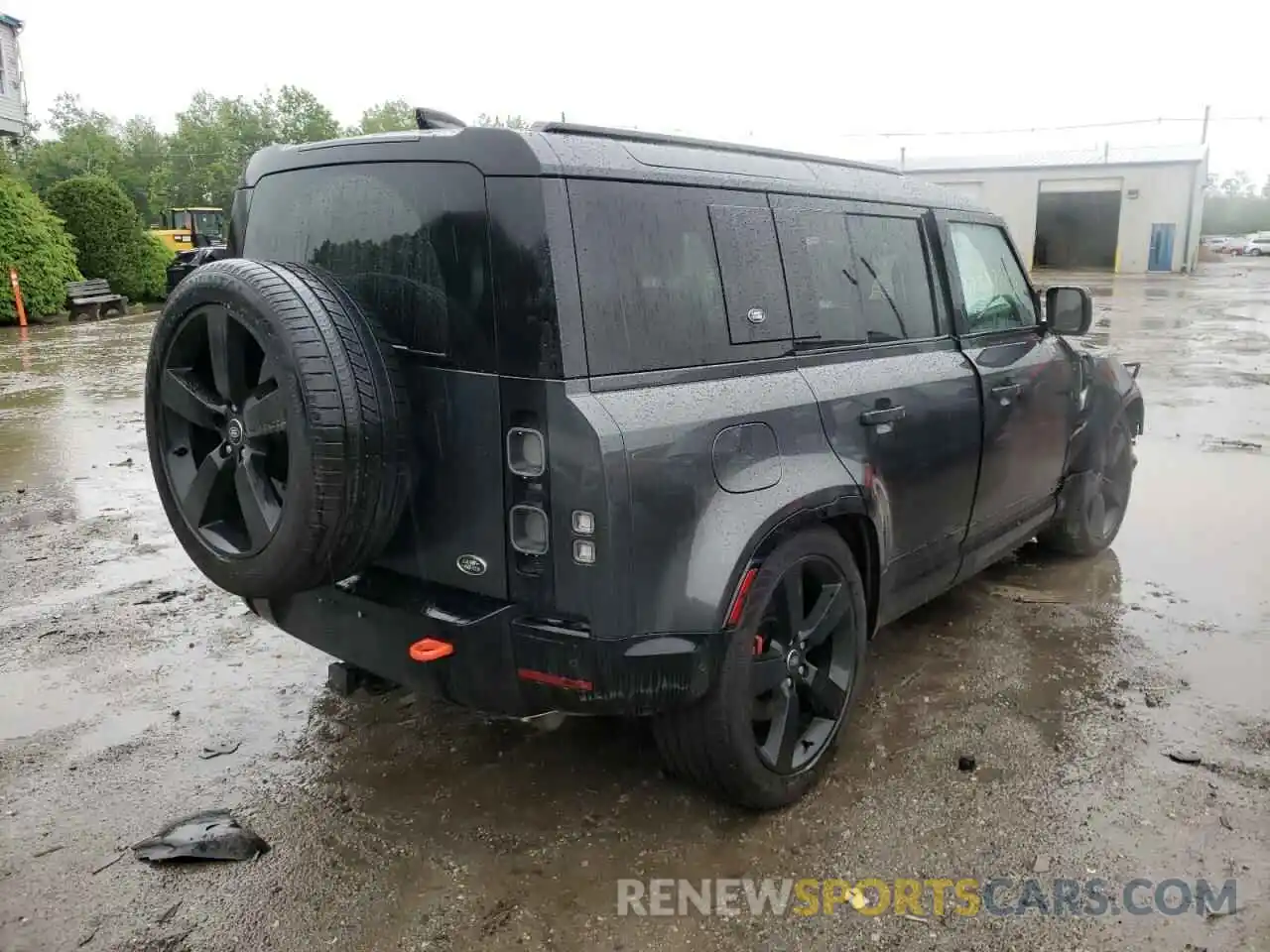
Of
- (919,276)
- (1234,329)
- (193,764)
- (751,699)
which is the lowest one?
(1234,329)

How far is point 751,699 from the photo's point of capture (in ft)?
9.53

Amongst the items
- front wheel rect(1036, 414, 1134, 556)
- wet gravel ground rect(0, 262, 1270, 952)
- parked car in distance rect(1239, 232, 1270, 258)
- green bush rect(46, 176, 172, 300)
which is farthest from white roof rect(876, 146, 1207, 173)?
wet gravel ground rect(0, 262, 1270, 952)

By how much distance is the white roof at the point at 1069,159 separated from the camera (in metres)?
37.3

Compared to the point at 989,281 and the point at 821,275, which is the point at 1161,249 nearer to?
the point at 989,281

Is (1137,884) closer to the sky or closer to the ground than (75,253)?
closer to the ground

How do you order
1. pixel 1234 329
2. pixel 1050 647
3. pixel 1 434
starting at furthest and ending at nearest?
1. pixel 1234 329
2. pixel 1 434
3. pixel 1050 647

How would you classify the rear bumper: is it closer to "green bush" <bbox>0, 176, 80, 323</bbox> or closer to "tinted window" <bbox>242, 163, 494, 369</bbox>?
"tinted window" <bbox>242, 163, 494, 369</bbox>

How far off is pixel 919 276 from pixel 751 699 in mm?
1871

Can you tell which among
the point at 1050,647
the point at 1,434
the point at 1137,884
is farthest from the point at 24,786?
the point at 1,434

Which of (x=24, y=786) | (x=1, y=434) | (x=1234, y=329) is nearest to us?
(x=24, y=786)

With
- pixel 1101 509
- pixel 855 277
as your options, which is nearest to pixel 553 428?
pixel 855 277

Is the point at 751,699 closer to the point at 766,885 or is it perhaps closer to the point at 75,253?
the point at 766,885

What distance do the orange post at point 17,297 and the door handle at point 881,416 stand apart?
755 inches

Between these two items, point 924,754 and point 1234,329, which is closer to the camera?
point 924,754
